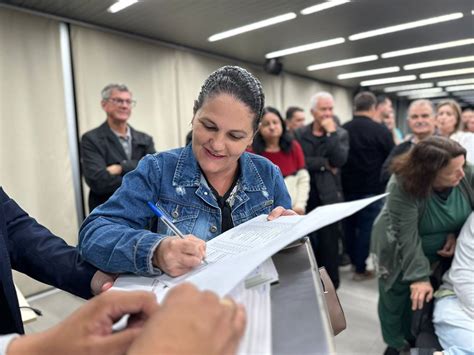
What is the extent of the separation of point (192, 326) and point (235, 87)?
0.62 m

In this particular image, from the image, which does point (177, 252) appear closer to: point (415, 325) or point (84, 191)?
point (415, 325)

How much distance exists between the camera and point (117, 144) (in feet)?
7.75

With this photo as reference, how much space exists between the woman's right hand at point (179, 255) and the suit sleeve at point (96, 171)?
1622 millimetres

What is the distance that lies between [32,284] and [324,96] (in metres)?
3.00

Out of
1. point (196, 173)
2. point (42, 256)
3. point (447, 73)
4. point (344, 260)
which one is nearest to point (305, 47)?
point (344, 260)

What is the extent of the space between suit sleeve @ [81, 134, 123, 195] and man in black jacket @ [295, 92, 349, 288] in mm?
1445

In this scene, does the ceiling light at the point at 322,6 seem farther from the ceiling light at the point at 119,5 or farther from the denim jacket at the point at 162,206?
the denim jacket at the point at 162,206

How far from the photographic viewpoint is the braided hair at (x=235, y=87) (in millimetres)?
843

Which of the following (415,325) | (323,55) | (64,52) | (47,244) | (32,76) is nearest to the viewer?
(47,244)

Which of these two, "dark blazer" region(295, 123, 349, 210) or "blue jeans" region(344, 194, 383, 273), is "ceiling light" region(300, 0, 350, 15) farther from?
"blue jeans" region(344, 194, 383, 273)

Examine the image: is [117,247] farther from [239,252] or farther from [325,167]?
[325,167]

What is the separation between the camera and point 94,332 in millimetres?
392

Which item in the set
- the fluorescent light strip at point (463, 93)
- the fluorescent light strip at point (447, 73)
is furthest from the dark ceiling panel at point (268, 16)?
the fluorescent light strip at point (463, 93)

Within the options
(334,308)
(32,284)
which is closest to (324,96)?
(334,308)
